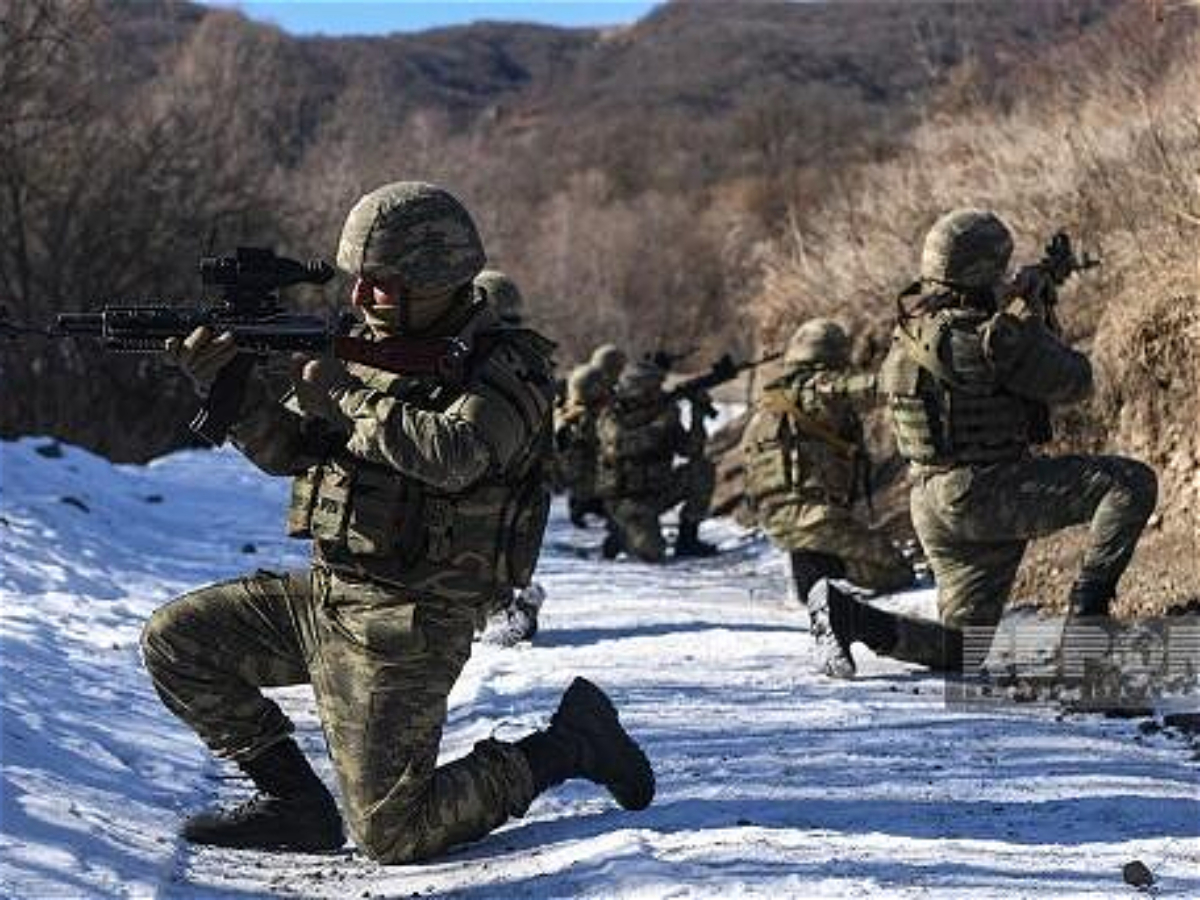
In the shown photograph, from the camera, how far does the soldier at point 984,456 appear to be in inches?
256

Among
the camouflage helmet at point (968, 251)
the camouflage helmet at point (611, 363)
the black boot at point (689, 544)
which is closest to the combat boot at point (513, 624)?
the camouflage helmet at point (968, 251)

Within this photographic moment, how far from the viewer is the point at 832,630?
670 centimetres

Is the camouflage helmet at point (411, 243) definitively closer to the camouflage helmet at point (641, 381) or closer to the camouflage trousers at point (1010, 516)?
the camouflage trousers at point (1010, 516)

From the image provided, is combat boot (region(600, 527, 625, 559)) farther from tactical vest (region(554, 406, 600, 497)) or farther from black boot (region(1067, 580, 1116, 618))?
black boot (region(1067, 580, 1116, 618))

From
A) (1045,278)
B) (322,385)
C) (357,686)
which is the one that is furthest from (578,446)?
(322,385)

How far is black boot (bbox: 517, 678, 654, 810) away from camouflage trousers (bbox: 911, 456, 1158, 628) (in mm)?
2304

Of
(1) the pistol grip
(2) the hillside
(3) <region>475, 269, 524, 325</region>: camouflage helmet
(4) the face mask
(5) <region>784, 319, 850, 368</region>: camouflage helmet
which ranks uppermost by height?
(2) the hillside

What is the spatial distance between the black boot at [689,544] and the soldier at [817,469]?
3.20 meters

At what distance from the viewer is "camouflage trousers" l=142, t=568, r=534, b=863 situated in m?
4.51

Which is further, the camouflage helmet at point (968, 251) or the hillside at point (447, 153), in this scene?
the hillside at point (447, 153)

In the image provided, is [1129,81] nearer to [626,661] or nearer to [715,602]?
[715,602]

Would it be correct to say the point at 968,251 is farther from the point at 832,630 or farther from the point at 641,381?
the point at 641,381

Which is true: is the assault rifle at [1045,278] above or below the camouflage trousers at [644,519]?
above

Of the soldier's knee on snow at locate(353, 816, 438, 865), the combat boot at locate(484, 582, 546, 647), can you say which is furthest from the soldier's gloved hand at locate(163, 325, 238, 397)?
the combat boot at locate(484, 582, 546, 647)
